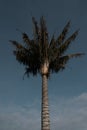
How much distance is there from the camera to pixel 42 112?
100 feet

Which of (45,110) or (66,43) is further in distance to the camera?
(66,43)

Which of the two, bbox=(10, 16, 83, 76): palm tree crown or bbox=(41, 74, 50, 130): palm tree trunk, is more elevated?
bbox=(10, 16, 83, 76): palm tree crown

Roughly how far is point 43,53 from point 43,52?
9 cm

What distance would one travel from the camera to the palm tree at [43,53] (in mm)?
32844

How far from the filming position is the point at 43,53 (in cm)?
3284

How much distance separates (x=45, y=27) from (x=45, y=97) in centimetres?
656

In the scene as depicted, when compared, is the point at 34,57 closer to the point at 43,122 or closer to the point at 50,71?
the point at 50,71

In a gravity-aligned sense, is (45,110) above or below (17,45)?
below

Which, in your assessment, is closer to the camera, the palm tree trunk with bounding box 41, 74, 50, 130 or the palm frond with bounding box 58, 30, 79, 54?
Answer: the palm tree trunk with bounding box 41, 74, 50, 130

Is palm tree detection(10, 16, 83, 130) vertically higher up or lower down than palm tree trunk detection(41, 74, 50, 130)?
higher up

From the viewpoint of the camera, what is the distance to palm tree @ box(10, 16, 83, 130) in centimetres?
3284

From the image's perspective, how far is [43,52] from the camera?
32844 mm

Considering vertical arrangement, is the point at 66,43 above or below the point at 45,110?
above

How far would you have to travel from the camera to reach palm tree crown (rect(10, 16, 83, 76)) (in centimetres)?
3294
